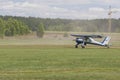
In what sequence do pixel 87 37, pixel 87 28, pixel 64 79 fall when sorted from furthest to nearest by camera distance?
pixel 87 28
pixel 87 37
pixel 64 79

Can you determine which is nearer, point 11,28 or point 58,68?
point 58,68

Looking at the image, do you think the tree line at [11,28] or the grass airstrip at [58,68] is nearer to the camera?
the grass airstrip at [58,68]

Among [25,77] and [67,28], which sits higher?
[25,77]

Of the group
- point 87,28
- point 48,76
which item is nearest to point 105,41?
point 48,76

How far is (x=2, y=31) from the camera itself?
140375mm

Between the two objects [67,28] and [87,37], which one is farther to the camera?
[67,28]

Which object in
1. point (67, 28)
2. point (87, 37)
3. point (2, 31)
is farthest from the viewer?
point (67, 28)

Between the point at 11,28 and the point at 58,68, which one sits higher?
the point at 58,68

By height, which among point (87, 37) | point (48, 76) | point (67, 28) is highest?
point (48, 76)

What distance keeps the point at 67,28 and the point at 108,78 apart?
7125 inches

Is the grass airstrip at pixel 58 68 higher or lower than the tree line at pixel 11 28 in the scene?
higher

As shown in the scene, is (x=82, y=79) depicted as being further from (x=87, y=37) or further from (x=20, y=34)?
(x=20, y=34)

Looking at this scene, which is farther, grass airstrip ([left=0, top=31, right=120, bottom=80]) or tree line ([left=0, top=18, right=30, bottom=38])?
tree line ([left=0, top=18, right=30, bottom=38])

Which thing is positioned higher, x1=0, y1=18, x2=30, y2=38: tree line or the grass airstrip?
the grass airstrip
